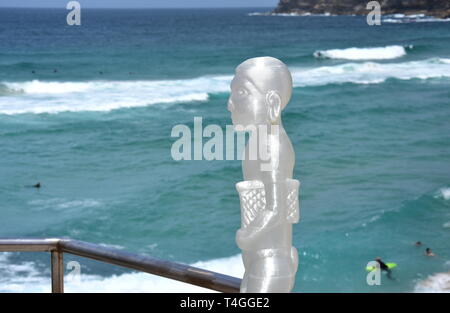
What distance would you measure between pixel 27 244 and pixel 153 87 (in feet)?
89.4

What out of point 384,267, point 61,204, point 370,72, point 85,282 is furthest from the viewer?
point 370,72

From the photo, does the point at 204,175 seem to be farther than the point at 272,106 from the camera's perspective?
Yes

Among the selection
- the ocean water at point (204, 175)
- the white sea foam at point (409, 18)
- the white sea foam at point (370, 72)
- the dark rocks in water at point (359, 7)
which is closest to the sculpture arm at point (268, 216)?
the ocean water at point (204, 175)

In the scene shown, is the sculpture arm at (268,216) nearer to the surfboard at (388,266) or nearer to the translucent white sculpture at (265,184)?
the translucent white sculpture at (265,184)

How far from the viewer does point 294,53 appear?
4594 centimetres

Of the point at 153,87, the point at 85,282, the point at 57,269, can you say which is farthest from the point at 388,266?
the point at 153,87

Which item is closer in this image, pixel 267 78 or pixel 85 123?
pixel 267 78

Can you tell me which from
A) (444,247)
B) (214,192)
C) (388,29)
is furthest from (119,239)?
(388,29)

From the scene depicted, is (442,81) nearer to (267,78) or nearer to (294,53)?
(294,53)

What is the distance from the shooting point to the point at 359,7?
339 feet

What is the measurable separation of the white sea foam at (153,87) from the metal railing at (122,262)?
20611mm

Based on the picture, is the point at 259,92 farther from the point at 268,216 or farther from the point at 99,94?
the point at 99,94
